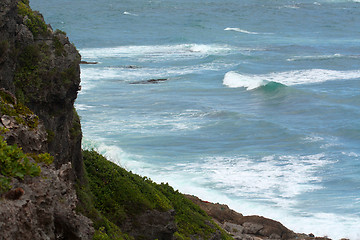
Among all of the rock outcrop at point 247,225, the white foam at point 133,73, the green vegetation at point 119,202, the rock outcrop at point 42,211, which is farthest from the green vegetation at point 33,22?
the white foam at point 133,73

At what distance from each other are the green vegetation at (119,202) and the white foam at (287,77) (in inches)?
1211

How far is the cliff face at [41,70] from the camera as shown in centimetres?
945

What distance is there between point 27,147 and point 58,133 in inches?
132

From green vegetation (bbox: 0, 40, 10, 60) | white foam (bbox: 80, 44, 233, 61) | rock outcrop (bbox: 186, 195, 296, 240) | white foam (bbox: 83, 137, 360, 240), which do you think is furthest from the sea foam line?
green vegetation (bbox: 0, 40, 10, 60)

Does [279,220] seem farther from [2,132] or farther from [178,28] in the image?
[178,28]

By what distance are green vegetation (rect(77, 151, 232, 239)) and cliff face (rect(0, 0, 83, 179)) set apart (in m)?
0.62

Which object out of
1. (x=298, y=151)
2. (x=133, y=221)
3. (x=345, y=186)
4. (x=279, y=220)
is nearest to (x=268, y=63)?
(x=298, y=151)

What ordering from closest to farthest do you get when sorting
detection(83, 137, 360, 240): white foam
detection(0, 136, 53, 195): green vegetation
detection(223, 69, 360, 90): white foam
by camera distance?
detection(0, 136, 53, 195): green vegetation, detection(83, 137, 360, 240): white foam, detection(223, 69, 360, 90): white foam

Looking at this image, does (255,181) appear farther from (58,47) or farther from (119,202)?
(58,47)

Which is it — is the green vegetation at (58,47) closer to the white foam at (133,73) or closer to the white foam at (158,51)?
the white foam at (133,73)

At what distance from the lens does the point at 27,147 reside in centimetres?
671

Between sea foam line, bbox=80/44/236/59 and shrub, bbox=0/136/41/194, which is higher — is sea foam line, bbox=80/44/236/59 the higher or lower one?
the higher one

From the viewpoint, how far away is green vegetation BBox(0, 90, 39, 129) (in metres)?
6.95

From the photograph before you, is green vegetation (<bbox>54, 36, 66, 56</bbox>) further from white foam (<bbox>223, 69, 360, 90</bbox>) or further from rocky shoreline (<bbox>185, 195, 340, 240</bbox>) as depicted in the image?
white foam (<bbox>223, 69, 360, 90</bbox>)
